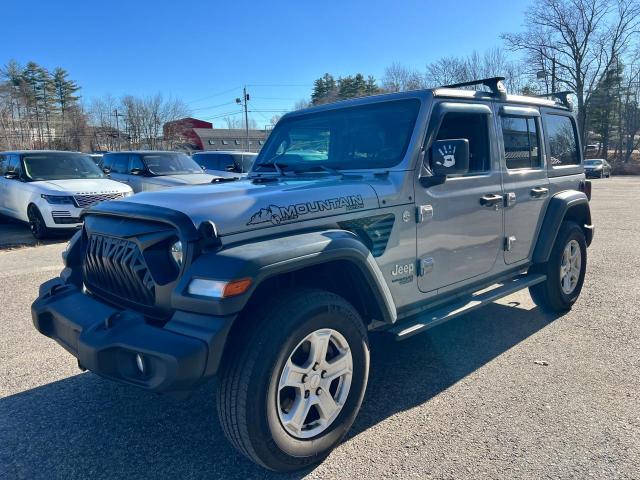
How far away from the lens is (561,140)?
190 inches

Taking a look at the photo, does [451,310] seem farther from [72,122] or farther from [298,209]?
[72,122]

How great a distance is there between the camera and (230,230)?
2359 millimetres

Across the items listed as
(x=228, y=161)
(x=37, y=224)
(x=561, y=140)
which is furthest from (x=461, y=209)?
(x=228, y=161)

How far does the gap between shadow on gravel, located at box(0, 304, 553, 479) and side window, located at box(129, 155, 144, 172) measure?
8980 millimetres

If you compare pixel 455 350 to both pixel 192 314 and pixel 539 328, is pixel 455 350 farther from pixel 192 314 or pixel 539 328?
pixel 192 314

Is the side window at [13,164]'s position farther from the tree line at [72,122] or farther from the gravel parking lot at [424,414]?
the tree line at [72,122]

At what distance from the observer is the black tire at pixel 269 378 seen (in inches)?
87.6

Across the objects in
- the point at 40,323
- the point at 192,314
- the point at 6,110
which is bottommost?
the point at 40,323

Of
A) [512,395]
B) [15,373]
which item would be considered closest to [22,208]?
[15,373]

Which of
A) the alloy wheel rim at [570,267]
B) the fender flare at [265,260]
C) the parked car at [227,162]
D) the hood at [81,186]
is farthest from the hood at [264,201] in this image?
the parked car at [227,162]

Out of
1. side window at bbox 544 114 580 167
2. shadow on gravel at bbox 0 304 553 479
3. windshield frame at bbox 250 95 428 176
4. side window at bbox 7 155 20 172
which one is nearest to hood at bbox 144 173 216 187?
side window at bbox 7 155 20 172

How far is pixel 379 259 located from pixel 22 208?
9.46 metres

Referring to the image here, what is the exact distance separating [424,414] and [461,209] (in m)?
1.42

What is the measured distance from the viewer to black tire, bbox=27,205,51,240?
931 cm
